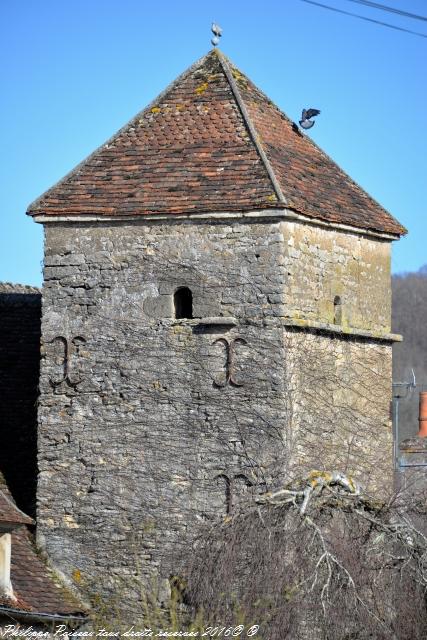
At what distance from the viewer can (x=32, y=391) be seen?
2044 cm

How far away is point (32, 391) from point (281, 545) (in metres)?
6.57

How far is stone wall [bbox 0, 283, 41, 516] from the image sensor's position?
19641 mm

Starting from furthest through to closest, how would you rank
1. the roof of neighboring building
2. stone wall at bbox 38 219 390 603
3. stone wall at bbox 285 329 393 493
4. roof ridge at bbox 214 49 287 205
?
1. roof ridge at bbox 214 49 287 205
2. stone wall at bbox 285 329 393 493
3. stone wall at bbox 38 219 390 603
4. the roof of neighboring building

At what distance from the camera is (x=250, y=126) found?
62.1ft

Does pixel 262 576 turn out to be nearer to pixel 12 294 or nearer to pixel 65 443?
pixel 65 443

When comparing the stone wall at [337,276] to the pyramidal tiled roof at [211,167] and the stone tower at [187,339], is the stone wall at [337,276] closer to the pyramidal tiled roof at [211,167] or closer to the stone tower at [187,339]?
the stone tower at [187,339]

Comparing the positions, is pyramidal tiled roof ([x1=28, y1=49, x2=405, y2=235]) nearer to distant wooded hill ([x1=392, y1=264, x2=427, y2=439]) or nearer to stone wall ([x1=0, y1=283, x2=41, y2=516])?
stone wall ([x1=0, y1=283, x2=41, y2=516])

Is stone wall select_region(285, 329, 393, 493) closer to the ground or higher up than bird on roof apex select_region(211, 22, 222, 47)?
closer to the ground

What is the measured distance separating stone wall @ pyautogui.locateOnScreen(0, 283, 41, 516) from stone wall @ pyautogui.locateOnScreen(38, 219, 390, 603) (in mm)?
1105

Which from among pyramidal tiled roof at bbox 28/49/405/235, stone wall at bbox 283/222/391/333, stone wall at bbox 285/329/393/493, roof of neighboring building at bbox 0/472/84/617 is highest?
pyramidal tiled roof at bbox 28/49/405/235

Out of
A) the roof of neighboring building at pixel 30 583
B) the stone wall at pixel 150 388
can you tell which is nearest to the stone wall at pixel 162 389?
the stone wall at pixel 150 388

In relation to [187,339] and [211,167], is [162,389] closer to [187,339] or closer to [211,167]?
[187,339]

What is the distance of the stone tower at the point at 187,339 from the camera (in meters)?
17.9

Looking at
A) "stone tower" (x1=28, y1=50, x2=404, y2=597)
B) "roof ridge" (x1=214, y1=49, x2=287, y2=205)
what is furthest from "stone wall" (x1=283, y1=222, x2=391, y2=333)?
"roof ridge" (x1=214, y1=49, x2=287, y2=205)
